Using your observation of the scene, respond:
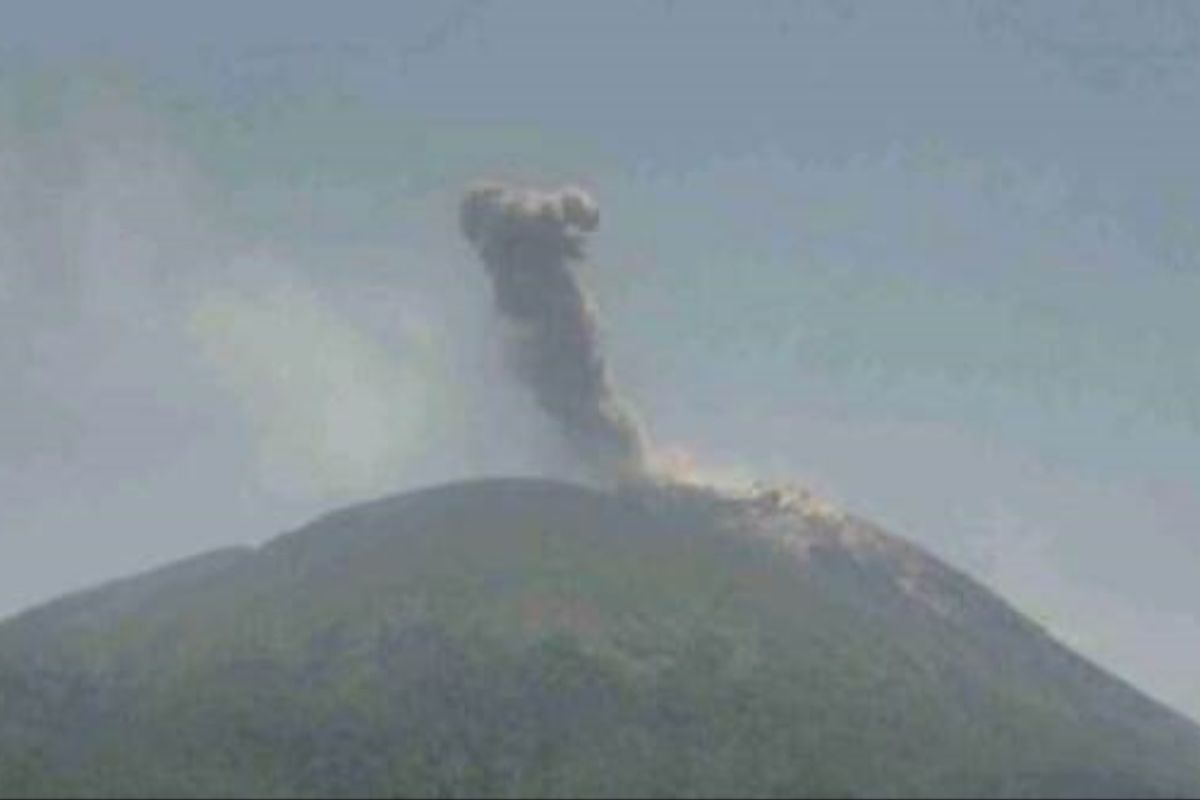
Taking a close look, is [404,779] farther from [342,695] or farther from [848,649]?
[848,649]

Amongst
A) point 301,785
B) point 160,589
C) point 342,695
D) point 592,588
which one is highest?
point 160,589

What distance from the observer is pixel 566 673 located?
146125 millimetres

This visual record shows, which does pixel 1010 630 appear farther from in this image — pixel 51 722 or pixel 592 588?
pixel 51 722

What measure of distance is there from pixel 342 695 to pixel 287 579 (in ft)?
114

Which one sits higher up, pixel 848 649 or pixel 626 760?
pixel 848 649

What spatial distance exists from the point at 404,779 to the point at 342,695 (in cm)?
1732

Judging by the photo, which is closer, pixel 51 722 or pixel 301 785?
pixel 301 785

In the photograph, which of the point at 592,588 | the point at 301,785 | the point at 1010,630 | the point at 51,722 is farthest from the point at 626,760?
the point at 1010,630

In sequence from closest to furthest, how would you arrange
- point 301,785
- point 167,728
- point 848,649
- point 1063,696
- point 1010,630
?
1. point 301,785
2. point 167,728
3. point 848,649
4. point 1063,696
5. point 1010,630

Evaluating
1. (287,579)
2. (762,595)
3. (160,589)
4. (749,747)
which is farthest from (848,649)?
(160,589)

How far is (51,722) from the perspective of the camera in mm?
147000

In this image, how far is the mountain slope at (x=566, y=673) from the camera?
132 m

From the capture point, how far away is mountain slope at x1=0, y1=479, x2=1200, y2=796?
13188cm

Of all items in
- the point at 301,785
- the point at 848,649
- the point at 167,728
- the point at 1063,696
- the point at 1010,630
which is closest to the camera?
the point at 301,785
